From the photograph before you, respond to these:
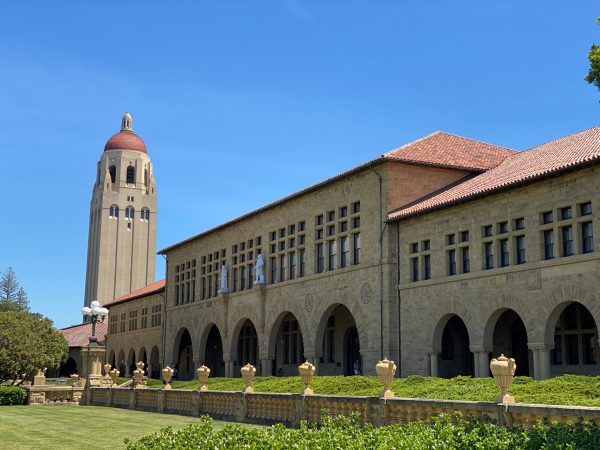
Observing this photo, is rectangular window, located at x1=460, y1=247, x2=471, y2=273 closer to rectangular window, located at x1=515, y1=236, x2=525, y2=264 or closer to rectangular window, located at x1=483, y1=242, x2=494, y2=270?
rectangular window, located at x1=483, y1=242, x2=494, y2=270

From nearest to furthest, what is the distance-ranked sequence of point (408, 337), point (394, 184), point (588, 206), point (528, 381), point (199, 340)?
point (528, 381), point (588, 206), point (408, 337), point (394, 184), point (199, 340)

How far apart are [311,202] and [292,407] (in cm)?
2079

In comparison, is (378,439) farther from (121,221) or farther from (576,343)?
(121,221)

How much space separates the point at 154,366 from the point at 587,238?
166 ft

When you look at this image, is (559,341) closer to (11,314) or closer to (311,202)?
(311,202)

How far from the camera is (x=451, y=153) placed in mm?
39031

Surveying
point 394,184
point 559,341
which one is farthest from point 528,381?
point 394,184

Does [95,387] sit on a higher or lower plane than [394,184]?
lower

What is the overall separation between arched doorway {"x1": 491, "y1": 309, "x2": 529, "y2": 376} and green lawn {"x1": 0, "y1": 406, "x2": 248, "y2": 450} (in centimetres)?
1378

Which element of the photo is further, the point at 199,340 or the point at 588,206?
the point at 199,340

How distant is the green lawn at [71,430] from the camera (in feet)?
58.2

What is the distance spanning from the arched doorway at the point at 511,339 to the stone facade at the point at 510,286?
1.7 inches

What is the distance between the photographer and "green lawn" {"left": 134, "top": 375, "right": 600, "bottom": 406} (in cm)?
1689

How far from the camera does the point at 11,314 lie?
56.3 metres
